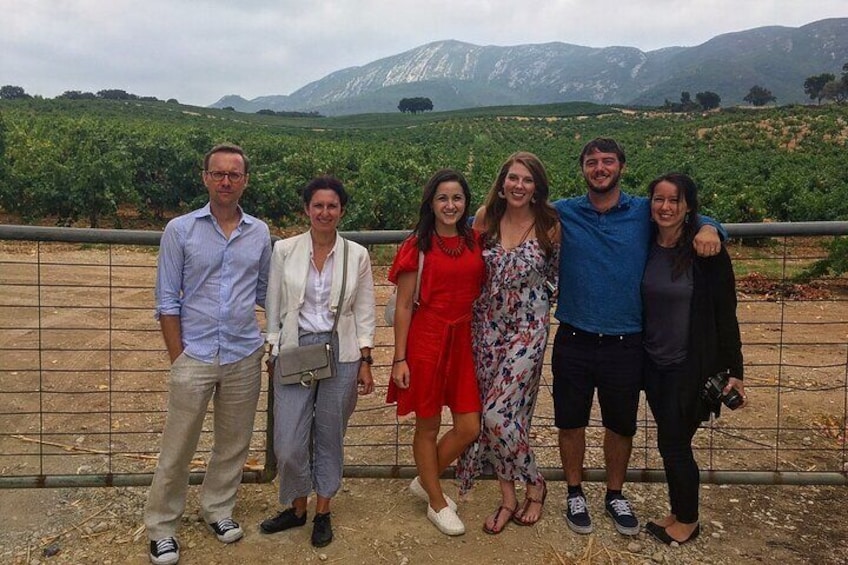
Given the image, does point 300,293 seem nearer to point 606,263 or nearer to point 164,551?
point 164,551

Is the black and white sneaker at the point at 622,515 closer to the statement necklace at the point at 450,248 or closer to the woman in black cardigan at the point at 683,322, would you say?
the woman in black cardigan at the point at 683,322

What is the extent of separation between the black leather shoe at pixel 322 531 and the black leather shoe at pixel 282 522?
0.10m

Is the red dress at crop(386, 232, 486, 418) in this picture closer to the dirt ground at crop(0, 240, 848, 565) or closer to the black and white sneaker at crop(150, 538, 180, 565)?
the dirt ground at crop(0, 240, 848, 565)

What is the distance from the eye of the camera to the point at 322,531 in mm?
3354

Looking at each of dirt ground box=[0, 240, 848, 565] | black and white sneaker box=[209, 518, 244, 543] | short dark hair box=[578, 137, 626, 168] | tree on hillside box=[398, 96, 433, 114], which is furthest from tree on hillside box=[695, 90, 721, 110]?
black and white sneaker box=[209, 518, 244, 543]

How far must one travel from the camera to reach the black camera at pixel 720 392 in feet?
10.5

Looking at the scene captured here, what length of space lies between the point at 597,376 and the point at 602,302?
0.39m

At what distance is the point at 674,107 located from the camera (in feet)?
250

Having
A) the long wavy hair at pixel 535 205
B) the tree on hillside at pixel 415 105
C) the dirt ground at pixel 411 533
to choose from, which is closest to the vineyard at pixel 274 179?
the dirt ground at pixel 411 533

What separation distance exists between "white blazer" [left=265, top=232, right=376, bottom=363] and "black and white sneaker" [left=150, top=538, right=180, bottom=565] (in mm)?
1019

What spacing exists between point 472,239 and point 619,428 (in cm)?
124

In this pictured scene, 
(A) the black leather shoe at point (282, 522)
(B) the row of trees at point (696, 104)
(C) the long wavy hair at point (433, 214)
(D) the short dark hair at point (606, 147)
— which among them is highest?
(B) the row of trees at point (696, 104)

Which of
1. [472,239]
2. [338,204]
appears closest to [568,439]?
[472,239]

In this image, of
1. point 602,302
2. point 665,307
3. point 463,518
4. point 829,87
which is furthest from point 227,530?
point 829,87
